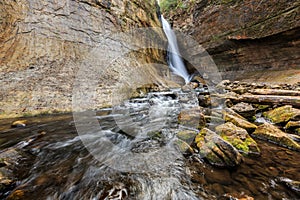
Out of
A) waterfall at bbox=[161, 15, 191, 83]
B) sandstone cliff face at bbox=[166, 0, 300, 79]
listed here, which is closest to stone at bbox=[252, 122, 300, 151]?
sandstone cliff face at bbox=[166, 0, 300, 79]

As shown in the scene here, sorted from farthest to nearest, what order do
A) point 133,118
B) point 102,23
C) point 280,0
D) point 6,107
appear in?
point 280,0 → point 102,23 → point 133,118 → point 6,107

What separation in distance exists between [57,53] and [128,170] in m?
4.86

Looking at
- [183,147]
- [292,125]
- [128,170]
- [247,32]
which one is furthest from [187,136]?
[247,32]

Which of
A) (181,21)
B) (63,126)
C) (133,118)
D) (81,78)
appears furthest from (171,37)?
(63,126)

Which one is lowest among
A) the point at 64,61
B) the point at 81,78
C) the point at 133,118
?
the point at 133,118

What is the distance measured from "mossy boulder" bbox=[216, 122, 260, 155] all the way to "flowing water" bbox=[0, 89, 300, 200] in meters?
0.15

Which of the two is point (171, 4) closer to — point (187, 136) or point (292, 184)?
point (187, 136)

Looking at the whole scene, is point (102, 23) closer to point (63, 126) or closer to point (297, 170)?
point (63, 126)

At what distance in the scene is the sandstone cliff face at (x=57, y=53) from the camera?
12.3 feet

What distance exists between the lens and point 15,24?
4133 mm

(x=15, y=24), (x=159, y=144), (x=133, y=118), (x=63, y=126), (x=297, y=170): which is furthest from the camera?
(x=15, y=24)

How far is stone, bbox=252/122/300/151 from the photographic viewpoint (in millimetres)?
1921

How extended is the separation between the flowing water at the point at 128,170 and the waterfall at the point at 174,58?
1188cm

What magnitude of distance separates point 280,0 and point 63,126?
43.2 feet
